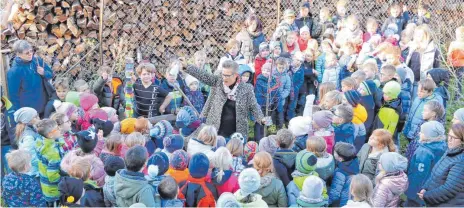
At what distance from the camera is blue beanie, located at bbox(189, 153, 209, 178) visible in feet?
16.4

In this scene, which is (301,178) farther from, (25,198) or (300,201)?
(25,198)

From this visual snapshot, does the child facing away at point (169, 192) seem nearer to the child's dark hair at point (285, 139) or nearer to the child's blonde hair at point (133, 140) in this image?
the child's blonde hair at point (133, 140)

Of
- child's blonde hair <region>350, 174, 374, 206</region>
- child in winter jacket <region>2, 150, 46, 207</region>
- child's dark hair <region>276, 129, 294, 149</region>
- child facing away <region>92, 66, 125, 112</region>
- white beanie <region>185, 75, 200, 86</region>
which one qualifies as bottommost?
child in winter jacket <region>2, 150, 46, 207</region>

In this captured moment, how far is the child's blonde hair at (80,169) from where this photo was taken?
16.6 ft

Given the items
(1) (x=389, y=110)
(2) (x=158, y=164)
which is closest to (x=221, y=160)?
(2) (x=158, y=164)

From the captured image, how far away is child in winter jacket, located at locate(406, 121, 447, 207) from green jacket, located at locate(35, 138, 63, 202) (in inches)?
125

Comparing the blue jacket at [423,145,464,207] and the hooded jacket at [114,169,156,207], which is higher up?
the blue jacket at [423,145,464,207]

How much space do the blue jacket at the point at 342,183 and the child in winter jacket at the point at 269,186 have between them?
0.53 metres

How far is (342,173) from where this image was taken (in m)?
5.63

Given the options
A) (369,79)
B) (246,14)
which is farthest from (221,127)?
(246,14)

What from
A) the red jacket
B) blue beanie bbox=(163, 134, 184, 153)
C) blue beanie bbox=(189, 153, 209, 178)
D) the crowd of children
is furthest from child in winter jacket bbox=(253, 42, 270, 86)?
blue beanie bbox=(189, 153, 209, 178)

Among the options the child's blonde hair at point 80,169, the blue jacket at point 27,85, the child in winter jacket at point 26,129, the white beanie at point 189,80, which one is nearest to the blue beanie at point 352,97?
the white beanie at point 189,80

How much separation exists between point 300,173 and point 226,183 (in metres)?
0.62

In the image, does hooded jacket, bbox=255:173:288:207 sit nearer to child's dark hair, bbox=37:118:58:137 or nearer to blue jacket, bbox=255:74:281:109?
child's dark hair, bbox=37:118:58:137
